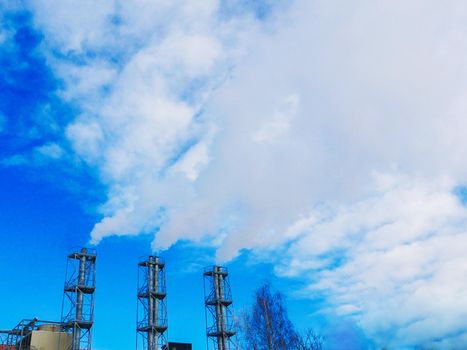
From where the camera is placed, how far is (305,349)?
4628 centimetres

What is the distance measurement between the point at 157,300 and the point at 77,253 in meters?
11.1

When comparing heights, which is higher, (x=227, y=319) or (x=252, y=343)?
(x=227, y=319)

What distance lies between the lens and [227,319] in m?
60.9

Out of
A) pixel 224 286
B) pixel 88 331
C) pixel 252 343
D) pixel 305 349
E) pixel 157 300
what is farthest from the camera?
pixel 224 286

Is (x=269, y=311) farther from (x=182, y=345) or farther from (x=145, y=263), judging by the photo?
(x=145, y=263)

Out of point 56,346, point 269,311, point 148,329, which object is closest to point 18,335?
point 56,346

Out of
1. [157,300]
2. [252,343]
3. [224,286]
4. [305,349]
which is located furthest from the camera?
[224,286]

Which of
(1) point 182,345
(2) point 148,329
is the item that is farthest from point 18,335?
(1) point 182,345

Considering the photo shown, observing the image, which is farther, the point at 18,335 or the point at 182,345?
the point at 182,345

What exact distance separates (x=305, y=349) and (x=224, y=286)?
20.0 m

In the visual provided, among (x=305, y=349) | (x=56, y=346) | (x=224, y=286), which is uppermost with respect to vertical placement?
(x=224, y=286)

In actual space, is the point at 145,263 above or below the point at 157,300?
above

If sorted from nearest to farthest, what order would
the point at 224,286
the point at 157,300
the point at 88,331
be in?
the point at 88,331
the point at 157,300
the point at 224,286

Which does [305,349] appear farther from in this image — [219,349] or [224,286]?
[224,286]
